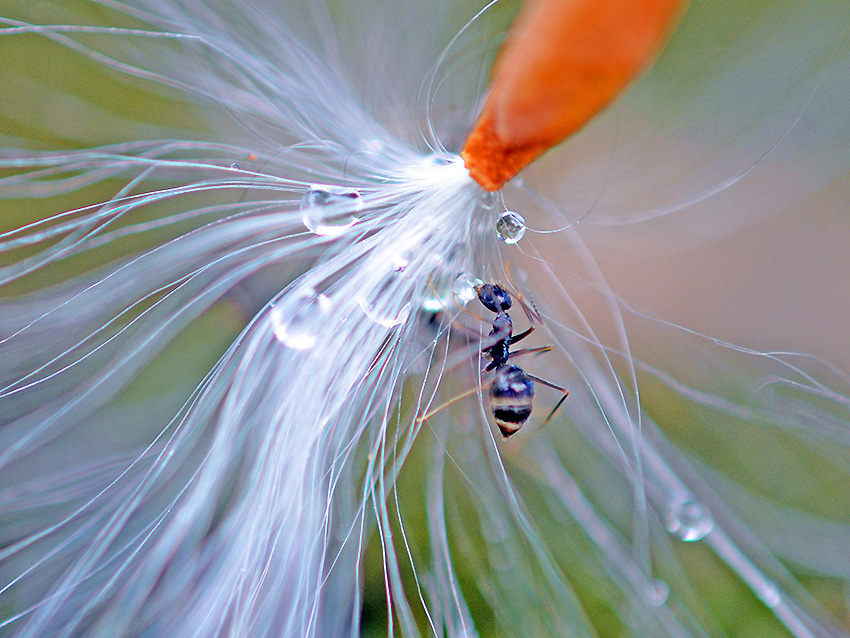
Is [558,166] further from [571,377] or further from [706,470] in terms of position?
[706,470]

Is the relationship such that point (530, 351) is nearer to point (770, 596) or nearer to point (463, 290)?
point (463, 290)

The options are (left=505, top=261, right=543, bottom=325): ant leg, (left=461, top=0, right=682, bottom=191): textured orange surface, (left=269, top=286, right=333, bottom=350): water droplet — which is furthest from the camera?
(left=505, top=261, right=543, bottom=325): ant leg

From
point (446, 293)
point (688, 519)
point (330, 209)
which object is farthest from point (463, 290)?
point (688, 519)

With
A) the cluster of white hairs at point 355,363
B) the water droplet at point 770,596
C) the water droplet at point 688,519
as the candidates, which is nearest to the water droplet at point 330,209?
the cluster of white hairs at point 355,363

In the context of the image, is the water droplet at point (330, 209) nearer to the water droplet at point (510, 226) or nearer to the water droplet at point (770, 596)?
the water droplet at point (510, 226)

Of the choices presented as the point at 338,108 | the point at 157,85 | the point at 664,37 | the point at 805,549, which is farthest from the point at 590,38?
the point at 805,549

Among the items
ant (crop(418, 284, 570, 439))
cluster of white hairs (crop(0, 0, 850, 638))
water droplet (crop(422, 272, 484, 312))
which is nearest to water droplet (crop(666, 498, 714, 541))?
cluster of white hairs (crop(0, 0, 850, 638))

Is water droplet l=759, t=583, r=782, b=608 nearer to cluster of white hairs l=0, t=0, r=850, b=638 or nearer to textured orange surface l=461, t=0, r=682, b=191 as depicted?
cluster of white hairs l=0, t=0, r=850, b=638
